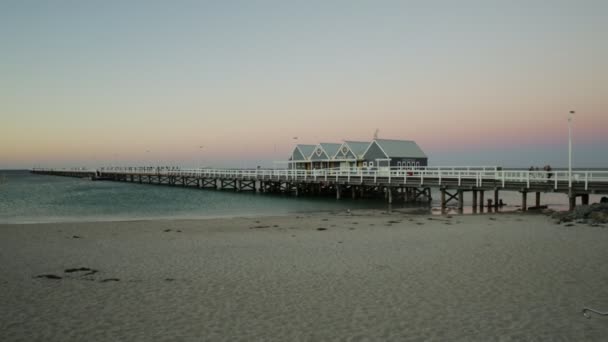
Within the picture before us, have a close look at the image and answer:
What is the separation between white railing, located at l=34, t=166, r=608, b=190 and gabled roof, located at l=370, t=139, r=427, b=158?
69.6 inches

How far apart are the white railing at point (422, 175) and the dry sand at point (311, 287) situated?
8064mm

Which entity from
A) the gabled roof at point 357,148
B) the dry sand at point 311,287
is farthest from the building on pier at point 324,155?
the dry sand at point 311,287

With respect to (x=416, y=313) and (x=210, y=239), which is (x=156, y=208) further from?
(x=416, y=313)

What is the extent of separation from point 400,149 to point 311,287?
1390 inches

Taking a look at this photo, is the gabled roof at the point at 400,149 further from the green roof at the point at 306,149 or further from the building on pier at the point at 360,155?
the green roof at the point at 306,149

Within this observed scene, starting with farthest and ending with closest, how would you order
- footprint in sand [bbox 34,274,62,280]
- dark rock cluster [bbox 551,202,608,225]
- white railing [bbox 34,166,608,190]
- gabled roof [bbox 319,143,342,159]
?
gabled roof [bbox 319,143,342,159] → white railing [bbox 34,166,608,190] → dark rock cluster [bbox 551,202,608,225] → footprint in sand [bbox 34,274,62,280]

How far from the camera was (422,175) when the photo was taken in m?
29.1

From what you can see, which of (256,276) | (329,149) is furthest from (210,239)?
(329,149)

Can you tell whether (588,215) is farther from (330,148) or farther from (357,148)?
(330,148)

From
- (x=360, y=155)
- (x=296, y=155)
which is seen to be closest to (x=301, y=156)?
(x=296, y=155)

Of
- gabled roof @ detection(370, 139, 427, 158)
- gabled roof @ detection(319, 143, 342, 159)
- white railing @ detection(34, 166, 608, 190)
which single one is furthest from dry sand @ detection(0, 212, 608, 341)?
gabled roof @ detection(319, 143, 342, 159)

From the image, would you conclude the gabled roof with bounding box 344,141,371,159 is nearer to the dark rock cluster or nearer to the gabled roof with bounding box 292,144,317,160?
the gabled roof with bounding box 292,144,317,160

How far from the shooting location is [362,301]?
23.7 ft

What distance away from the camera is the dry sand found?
592 centimetres
